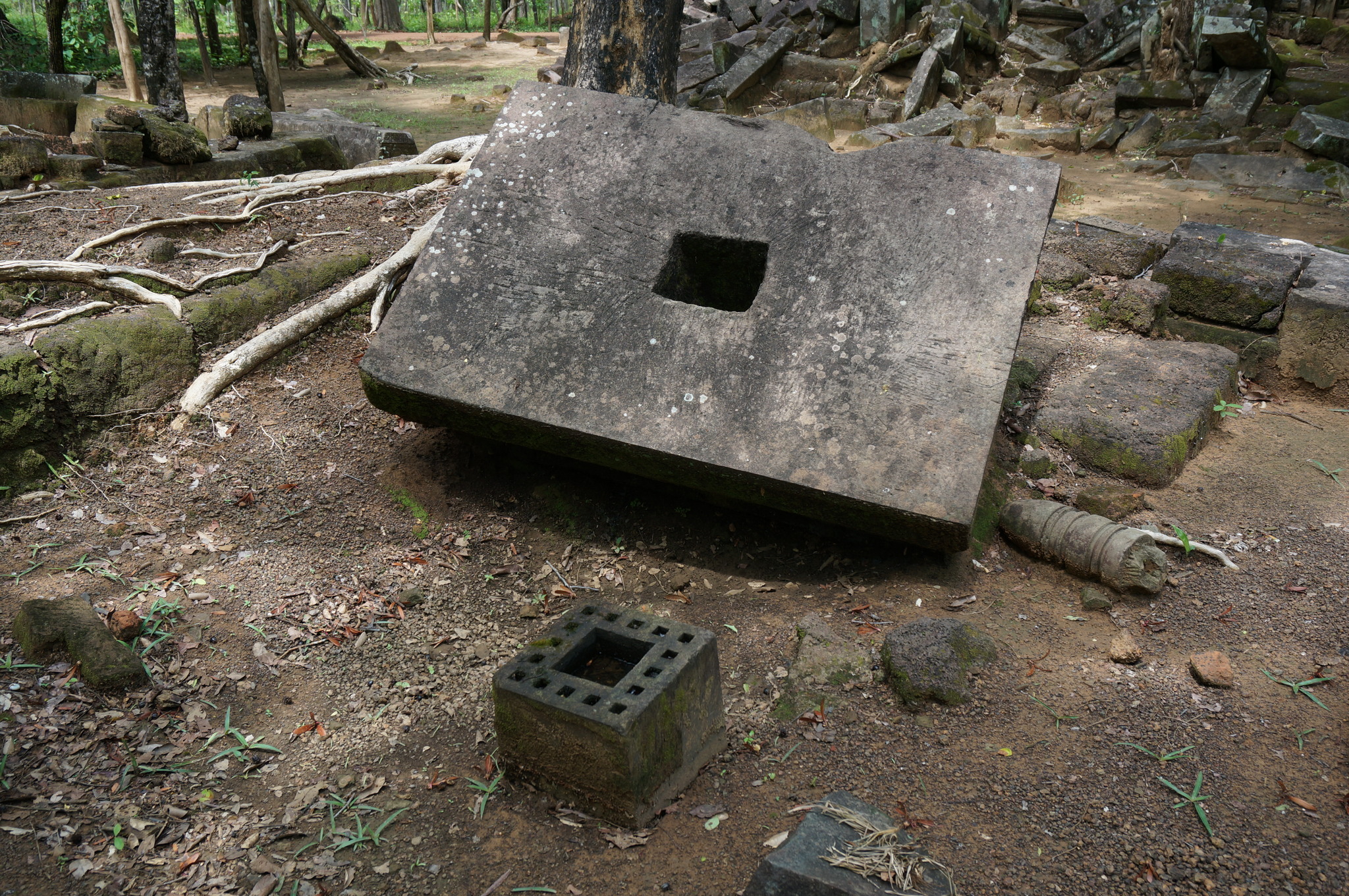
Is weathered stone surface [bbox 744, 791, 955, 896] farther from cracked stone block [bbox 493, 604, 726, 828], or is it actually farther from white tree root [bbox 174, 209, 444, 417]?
white tree root [bbox 174, 209, 444, 417]

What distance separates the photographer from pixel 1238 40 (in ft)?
29.2

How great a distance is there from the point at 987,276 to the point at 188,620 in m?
2.85

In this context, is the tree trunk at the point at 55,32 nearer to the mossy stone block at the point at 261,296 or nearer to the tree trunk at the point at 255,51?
the tree trunk at the point at 255,51

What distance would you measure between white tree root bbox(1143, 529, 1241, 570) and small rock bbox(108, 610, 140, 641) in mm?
3288

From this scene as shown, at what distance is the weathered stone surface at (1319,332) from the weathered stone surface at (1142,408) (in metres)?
0.39

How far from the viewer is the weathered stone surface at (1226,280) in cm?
432

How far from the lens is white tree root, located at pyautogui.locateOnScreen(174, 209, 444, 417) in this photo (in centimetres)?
392

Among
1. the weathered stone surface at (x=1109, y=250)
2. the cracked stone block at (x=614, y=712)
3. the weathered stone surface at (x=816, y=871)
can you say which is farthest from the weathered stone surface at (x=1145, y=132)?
the weathered stone surface at (x=816, y=871)

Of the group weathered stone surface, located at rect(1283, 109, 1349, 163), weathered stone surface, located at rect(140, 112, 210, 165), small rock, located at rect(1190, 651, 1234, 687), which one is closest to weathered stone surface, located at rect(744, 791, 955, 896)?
small rock, located at rect(1190, 651, 1234, 687)

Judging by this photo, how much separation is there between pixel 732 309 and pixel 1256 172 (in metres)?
6.76

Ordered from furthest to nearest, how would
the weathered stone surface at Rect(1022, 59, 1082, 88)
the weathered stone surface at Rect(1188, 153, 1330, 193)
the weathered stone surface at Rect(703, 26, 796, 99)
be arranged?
the weathered stone surface at Rect(703, 26, 796, 99) → the weathered stone surface at Rect(1022, 59, 1082, 88) → the weathered stone surface at Rect(1188, 153, 1330, 193)

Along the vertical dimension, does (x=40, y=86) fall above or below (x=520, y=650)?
above

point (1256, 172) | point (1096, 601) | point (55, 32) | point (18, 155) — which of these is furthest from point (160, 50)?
point (1256, 172)

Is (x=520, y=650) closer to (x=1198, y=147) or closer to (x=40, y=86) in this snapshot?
(x=1198, y=147)
